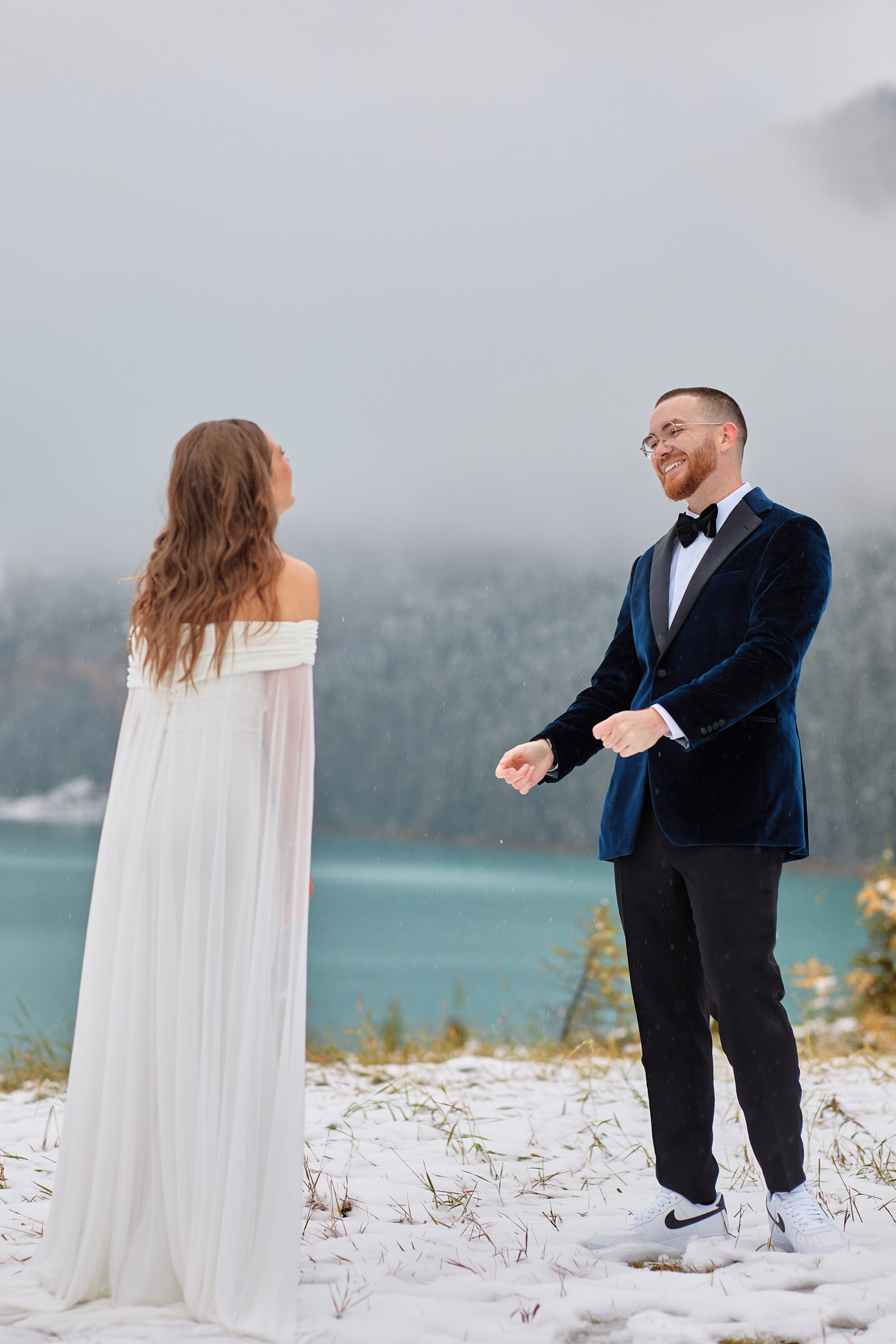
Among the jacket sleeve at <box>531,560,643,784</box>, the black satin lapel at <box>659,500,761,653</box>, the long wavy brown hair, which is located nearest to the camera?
the long wavy brown hair

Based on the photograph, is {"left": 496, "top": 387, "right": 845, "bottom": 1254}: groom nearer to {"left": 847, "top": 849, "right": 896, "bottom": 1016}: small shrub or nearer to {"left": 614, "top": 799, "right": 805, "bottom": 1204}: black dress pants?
{"left": 614, "top": 799, "right": 805, "bottom": 1204}: black dress pants

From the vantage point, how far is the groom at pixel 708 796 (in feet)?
6.16

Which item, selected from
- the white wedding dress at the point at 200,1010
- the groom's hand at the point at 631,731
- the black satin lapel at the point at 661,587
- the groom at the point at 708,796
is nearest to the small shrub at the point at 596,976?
the groom at the point at 708,796

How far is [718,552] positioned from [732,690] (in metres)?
0.40

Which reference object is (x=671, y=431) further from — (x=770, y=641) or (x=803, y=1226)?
(x=803, y=1226)

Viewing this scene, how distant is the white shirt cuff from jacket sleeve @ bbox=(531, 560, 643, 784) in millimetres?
398

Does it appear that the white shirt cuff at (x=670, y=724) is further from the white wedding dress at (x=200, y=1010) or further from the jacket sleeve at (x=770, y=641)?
the white wedding dress at (x=200, y=1010)

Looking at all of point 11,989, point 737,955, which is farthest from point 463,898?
point 737,955

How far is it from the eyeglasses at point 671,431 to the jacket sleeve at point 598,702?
30cm

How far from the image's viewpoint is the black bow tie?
220 centimetres

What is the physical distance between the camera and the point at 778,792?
196cm

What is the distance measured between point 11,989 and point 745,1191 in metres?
3.20

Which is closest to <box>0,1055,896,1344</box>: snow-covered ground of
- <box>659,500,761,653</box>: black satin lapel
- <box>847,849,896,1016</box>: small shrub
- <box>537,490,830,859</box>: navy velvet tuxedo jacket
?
<box>537,490,830,859</box>: navy velvet tuxedo jacket

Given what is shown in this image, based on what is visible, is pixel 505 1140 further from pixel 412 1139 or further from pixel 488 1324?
pixel 488 1324
